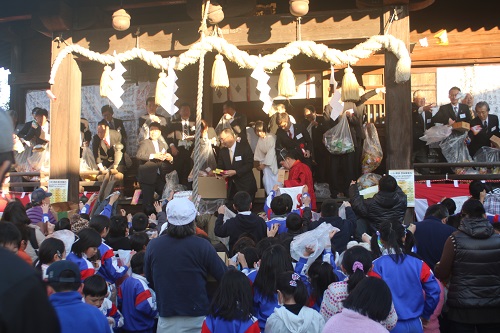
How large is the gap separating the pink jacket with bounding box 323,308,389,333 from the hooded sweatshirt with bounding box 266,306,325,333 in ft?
1.98

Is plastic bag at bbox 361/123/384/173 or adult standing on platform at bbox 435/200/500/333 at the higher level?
plastic bag at bbox 361/123/384/173

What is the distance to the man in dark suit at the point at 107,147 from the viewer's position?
37.5 ft

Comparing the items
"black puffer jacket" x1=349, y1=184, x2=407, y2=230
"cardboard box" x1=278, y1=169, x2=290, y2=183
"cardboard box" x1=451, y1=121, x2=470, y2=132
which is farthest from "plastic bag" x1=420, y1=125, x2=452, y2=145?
"black puffer jacket" x1=349, y1=184, x2=407, y2=230

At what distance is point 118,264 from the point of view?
5.36 metres

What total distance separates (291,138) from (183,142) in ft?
7.81

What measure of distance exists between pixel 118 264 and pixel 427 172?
21.5ft

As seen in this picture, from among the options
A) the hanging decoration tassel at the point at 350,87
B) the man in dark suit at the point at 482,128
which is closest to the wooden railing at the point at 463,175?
the man in dark suit at the point at 482,128

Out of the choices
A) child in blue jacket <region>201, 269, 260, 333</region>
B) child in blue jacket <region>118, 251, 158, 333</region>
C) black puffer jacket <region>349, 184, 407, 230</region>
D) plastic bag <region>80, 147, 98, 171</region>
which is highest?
plastic bag <region>80, 147, 98, 171</region>

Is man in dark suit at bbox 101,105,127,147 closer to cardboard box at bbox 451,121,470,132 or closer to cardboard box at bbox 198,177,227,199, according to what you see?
cardboard box at bbox 198,177,227,199

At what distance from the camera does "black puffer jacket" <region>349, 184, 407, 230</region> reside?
6.74 metres

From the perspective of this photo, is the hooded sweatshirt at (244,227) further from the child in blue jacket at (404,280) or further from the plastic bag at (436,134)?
the plastic bag at (436,134)

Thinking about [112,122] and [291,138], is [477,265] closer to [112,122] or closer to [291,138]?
[291,138]

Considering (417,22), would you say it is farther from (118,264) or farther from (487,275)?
(118,264)

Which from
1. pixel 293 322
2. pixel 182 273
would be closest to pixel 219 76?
pixel 182 273
